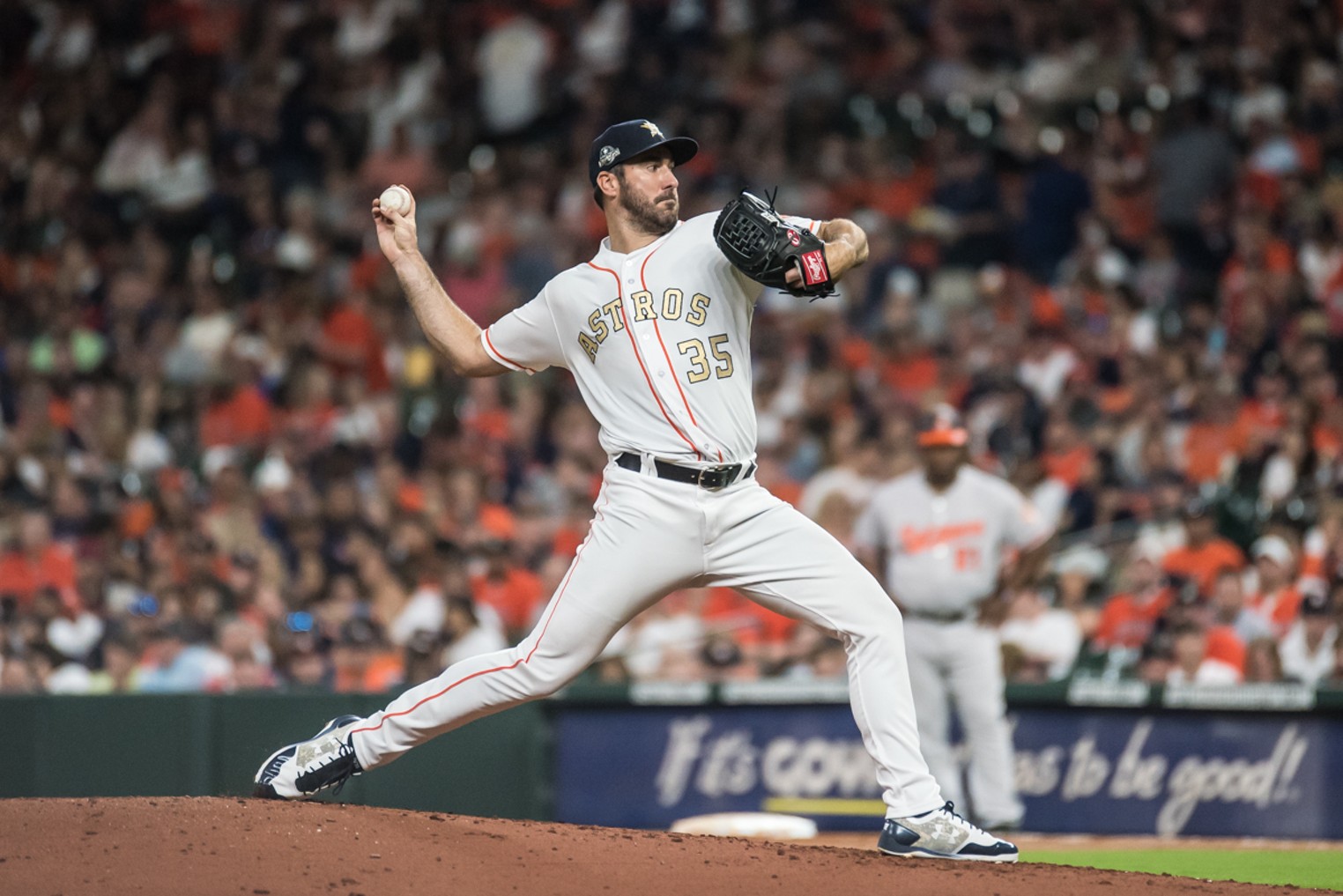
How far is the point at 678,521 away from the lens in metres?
4.82

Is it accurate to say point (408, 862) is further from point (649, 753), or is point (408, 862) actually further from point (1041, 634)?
point (1041, 634)

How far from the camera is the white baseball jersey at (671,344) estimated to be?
4.87 m

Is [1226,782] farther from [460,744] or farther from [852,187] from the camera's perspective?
[852,187]

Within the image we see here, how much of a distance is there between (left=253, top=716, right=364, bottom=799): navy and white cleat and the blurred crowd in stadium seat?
148 inches

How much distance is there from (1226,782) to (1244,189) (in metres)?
4.65

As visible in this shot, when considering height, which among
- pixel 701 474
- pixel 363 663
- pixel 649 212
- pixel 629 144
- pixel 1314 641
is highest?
pixel 629 144

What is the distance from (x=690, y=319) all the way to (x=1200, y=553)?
5.28 metres

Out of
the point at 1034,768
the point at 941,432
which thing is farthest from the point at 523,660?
the point at 1034,768

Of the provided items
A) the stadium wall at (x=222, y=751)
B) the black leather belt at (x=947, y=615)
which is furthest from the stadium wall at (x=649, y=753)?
the black leather belt at (x=947, y=615)

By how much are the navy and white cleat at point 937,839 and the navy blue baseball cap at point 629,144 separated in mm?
1967

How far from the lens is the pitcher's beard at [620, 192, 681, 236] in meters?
5.08

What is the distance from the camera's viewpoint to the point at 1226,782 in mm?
8414

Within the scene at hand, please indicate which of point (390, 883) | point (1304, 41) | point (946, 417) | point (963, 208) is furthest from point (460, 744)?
point (1304, 41)

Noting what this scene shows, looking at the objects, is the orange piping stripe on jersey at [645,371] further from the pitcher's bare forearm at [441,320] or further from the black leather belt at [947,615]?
the black leather belt at [947,615]
